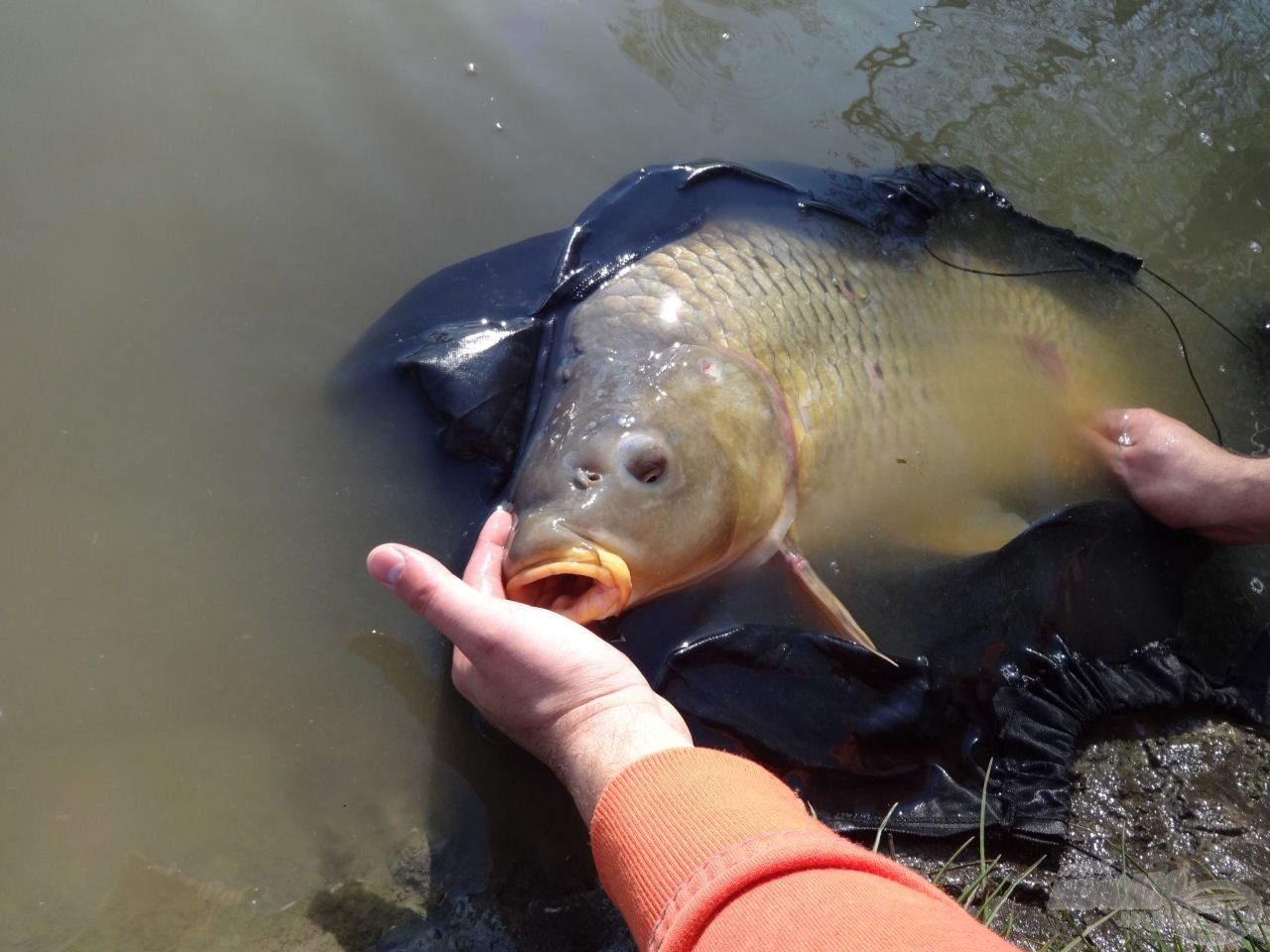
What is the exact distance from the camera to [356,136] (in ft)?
8.52

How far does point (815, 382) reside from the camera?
238 centimetres

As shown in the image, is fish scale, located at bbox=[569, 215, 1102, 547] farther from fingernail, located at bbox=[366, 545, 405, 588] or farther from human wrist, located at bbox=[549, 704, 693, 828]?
human wrist, located at bbox=[549, 704, 693, 828]

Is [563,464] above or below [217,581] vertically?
above

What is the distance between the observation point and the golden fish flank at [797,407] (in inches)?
74.4

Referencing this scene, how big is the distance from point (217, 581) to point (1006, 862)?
5.86ft

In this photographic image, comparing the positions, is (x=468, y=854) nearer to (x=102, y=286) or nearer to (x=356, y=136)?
(x=102, y=286)

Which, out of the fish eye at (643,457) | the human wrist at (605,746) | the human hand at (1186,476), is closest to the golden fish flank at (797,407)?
the fish eye at (643,457)

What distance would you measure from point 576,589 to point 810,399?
92cm

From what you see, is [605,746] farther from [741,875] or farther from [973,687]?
[973,687]

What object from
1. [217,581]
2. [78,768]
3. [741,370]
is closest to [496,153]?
[741,370]

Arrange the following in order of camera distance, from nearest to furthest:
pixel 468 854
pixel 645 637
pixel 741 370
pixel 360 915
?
pixel 360 915
pixel 468 854
pixel 645 637
pixel 741 370

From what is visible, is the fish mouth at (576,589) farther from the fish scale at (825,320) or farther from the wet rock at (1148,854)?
the wet rock at (1148,854)

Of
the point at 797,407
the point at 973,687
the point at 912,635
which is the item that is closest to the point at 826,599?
the point at 912,635

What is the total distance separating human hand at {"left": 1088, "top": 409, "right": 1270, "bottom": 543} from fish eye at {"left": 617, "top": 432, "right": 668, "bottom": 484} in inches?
64.0
